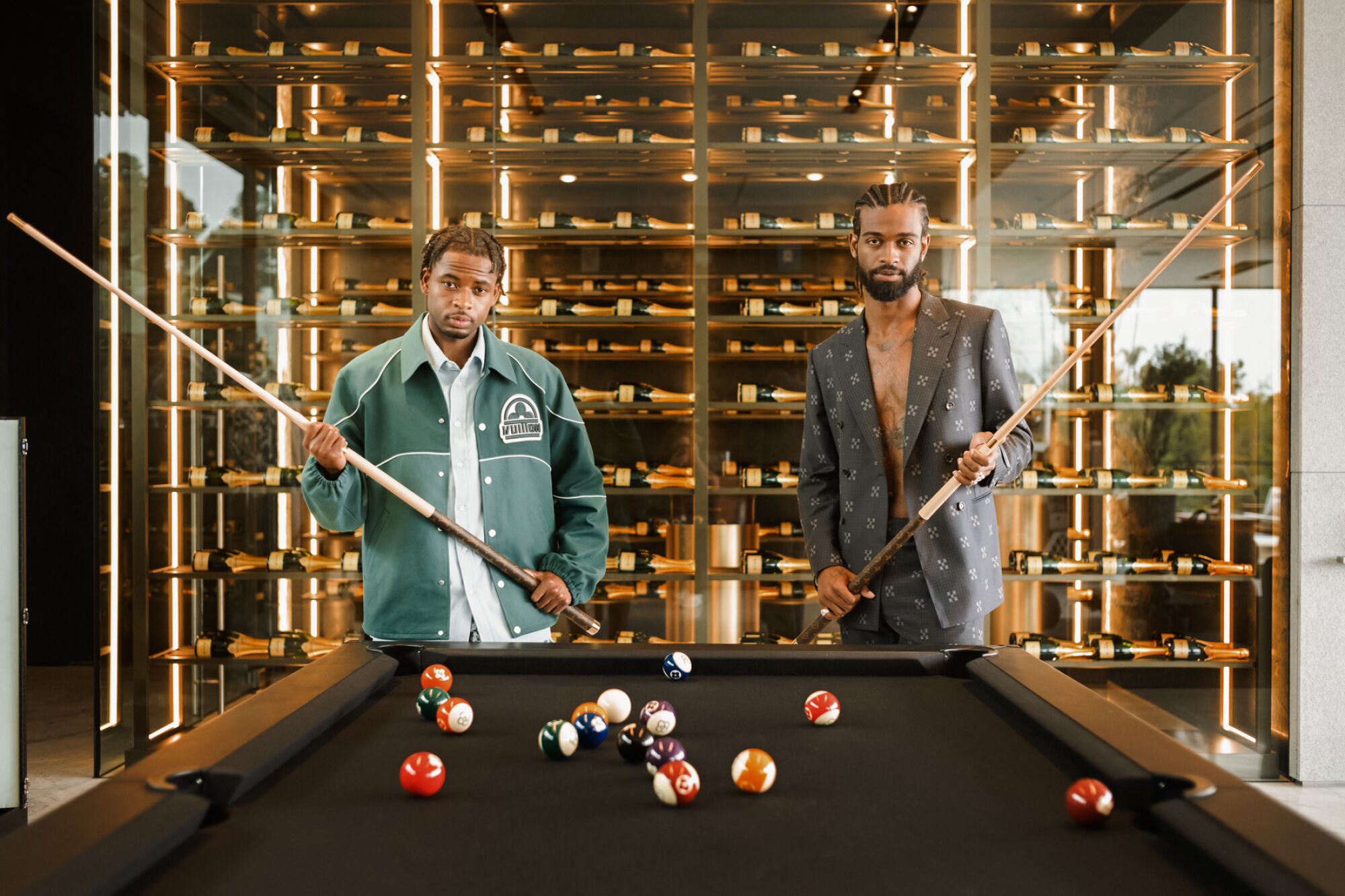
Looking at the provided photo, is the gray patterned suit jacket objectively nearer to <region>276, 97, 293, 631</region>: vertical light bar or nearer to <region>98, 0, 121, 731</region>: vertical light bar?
<region>276, 97, 293, 631</region>: vertical light bar

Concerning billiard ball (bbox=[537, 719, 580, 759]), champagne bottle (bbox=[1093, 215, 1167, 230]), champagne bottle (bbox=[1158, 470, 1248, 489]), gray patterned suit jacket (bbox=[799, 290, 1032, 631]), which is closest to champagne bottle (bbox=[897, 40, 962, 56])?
champagne bottle (bbox=[1093, 215, 1167, 230])

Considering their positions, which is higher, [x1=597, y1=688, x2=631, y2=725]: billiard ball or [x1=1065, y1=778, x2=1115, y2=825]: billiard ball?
[x1=1065, y1=778, x2=1115, y2=825]: billiard ball

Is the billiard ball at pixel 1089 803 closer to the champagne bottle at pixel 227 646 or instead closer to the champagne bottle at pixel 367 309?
the champagne bottle at pixel 367 309

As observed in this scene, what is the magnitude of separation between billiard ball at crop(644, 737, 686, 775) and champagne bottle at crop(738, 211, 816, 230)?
3.36 meters

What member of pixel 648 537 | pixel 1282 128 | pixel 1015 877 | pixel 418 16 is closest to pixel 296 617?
pixel 648 537

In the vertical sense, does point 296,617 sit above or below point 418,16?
below

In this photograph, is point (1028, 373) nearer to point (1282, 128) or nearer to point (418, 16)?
point (1282, 128)

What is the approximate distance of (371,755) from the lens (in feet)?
4.25

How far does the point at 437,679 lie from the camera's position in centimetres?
167

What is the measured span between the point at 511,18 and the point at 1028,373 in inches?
109

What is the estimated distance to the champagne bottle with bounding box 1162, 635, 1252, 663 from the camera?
4.04 metres

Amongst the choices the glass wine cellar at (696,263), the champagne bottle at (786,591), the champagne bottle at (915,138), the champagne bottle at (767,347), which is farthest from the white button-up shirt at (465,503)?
the champagne bottle at (915,138)

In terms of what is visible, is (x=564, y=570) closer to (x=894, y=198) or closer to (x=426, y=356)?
(x=426, y=356)

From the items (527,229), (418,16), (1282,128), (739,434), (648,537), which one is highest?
(418,16)
